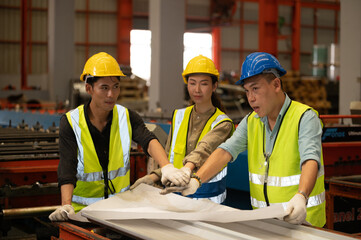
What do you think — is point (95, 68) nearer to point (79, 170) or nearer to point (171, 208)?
point (79, 170)

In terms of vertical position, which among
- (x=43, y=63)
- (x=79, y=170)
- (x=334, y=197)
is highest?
(x=43, y=63)

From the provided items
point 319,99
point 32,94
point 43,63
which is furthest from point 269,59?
point 43,63

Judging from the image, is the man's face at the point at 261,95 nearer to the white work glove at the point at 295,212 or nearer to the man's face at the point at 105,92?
the white work glove at the point at 295,212

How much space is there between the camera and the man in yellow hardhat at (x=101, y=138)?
3170 mm

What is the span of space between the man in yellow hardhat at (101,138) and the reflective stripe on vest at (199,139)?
0.39 m

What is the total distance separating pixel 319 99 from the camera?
15.4 m

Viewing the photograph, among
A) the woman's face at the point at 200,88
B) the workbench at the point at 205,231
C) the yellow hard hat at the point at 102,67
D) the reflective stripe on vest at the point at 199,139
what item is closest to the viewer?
the workbench at the point at 205,231

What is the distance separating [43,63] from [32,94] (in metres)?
8.39

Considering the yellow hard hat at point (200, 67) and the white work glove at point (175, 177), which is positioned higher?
the yellow hard hat at point (200, 67)

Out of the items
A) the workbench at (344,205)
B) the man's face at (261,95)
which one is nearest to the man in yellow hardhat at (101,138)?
the man's face at (261,95)

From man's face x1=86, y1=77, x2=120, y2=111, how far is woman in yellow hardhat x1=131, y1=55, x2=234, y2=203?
648 mm

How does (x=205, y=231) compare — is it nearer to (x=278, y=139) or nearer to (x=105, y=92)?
(x=278, y=139)

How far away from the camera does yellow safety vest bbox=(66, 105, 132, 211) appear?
3.20m

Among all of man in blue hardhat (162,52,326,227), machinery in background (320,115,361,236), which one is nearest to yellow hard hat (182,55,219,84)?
man in blue hardhat (162,52,326,227)
